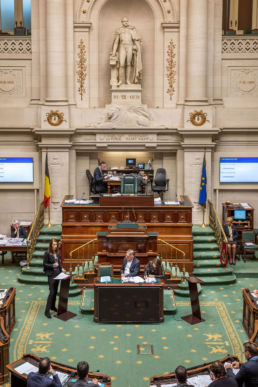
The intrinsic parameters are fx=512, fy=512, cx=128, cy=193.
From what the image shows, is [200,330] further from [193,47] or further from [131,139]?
[193,47]

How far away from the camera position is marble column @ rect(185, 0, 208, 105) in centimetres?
1577

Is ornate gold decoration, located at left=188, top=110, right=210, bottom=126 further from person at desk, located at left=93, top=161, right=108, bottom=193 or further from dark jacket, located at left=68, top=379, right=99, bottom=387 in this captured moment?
dark jacket, located at left=68, top=379, right=99, bottom=387

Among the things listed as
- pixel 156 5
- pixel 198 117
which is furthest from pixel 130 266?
pixel 156 5

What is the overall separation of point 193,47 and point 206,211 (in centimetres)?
512

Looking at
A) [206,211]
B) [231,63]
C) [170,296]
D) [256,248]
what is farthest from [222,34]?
[170,296]

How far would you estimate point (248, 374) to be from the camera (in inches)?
252

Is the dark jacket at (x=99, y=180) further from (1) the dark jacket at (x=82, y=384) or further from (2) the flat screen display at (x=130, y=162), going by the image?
(1) the dark jacket at (x=82, y=384)

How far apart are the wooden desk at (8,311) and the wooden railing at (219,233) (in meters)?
5.89

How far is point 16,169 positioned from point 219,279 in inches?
297

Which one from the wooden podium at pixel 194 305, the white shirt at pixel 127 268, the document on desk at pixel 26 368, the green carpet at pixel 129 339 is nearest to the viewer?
the document on desk at pixel 26 368

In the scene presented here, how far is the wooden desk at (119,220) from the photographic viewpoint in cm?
1368

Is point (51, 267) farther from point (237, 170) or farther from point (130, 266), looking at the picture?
point (237, 170)

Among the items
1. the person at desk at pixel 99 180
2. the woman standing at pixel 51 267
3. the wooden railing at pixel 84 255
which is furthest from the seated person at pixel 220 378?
the person at desk at pixel 99 180

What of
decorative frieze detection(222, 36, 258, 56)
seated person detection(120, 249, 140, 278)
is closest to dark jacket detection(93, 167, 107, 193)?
seated person detection(120, 249, 140, 278)
